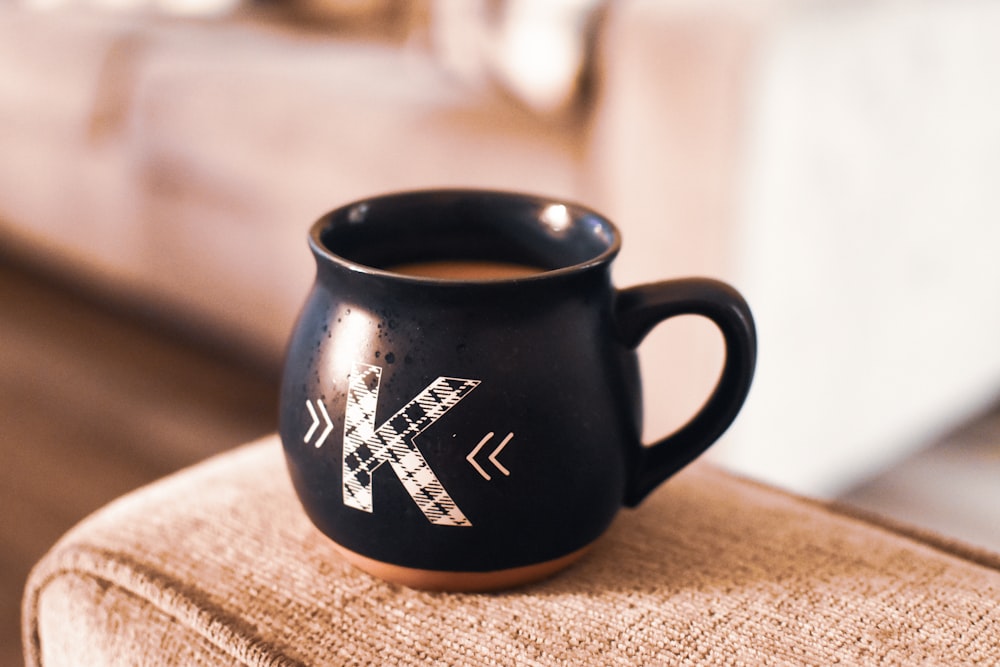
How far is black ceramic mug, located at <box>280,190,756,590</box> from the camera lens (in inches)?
14.0

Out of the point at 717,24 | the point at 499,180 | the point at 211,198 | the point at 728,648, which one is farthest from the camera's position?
the point at 211,198

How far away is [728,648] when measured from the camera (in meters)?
0.36

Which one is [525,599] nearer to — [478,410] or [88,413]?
[478,410]

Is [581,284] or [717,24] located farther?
[717,24]

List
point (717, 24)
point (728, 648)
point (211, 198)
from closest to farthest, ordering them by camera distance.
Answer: point (728, 648)
point (717, 24)
point (211, 198)

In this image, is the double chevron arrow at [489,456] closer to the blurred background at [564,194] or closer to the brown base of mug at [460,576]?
the brown base of mug at [460,576]

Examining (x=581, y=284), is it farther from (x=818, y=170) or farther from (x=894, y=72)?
(x=894, y=72)

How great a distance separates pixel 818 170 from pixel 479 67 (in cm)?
45

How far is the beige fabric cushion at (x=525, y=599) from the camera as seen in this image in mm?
360

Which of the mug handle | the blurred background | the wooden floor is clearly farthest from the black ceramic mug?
the wooden floor

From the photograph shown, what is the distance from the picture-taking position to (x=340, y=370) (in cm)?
37

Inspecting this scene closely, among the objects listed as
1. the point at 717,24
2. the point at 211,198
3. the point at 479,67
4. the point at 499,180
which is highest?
the point at 717,24

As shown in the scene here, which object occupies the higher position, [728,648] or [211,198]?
[728,648]

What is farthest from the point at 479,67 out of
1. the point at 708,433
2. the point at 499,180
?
the point at 708,433
